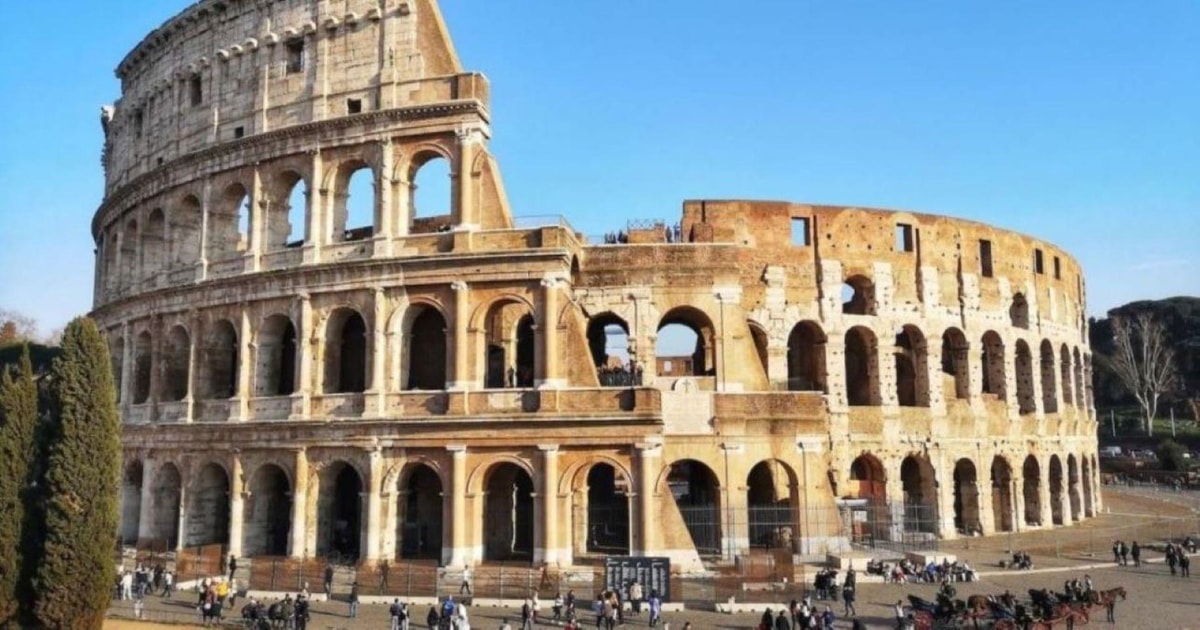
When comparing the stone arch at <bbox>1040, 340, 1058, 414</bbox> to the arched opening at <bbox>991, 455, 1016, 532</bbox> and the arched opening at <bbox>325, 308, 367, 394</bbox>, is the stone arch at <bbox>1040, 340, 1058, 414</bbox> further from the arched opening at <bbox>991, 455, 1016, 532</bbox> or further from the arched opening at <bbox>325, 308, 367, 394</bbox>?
the arched opening at <bbox>325, 308, 367, 394</bbox>

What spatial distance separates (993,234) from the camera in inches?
1319

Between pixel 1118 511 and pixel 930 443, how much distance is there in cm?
1675

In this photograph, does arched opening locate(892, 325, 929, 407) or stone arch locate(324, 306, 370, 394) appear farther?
arched opening locate(892, 325, 929, 407)

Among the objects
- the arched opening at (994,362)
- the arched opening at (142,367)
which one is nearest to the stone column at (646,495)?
the arched opening at (142,367)

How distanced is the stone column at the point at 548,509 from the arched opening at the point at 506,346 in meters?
2.49

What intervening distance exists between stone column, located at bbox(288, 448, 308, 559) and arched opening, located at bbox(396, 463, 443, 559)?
2.70 m

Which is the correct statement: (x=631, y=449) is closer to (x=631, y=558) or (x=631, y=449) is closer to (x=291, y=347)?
(x=631, y=558)

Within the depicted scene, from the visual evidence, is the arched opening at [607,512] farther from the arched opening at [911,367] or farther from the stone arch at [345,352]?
the arched opening at [911,367]

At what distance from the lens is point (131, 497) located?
29062 mm

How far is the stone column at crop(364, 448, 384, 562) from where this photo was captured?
23.0 meters

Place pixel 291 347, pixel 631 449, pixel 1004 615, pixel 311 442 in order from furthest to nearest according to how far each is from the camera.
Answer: pixel 291 347, pixel 311 442, pixel 631 449, pixel 1004 615

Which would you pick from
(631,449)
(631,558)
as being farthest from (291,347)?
(631,558)

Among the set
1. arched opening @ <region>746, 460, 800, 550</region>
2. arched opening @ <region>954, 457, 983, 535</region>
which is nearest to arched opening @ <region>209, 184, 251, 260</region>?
arched opening @ <region>746, 460, 800, 550</region>

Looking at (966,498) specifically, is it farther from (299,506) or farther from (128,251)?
(128,251)
